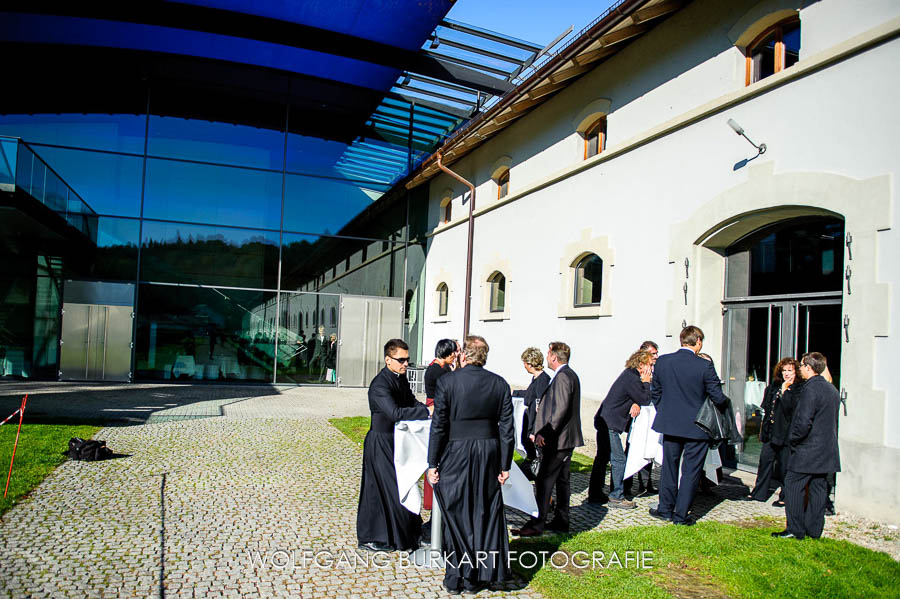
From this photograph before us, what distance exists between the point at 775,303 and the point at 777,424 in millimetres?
1770

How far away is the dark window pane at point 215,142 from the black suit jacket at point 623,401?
47.7ft

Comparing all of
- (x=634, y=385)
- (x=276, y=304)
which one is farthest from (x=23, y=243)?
(x=634, y=385)

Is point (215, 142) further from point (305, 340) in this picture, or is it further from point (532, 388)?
point (532, 388)

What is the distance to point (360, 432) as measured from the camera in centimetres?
1055

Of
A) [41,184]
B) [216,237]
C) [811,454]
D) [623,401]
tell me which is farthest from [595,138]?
[41,184]

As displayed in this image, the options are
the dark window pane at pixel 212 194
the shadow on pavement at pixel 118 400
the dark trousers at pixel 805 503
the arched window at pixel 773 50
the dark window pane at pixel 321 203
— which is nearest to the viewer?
the dark trousers at pixel 805 503

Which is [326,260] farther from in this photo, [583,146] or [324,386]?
[583,146]

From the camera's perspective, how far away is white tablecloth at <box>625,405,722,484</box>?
269 inches

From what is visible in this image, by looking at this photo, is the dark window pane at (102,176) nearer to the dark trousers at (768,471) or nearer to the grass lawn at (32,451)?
the grass lawn at (32,451)

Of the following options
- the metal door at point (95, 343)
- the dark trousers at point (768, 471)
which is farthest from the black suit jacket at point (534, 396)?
the metal door at point (95, 343)

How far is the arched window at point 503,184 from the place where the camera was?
14938mm

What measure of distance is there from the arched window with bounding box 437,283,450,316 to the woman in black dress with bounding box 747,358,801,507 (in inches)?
459

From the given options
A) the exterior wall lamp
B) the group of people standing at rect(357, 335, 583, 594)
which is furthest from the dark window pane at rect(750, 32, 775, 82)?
the group of people standing at rect(357, 335, 583, 594)

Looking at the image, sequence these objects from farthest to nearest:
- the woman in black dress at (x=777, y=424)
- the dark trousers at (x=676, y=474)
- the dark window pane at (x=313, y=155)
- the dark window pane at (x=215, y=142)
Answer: the dark window pane at (x=313, y=155)
the dark window pane at (x=215, y=142)
the woman in black dress at (x=777, y=424)
the dark trousers at (x=676, y=474)
